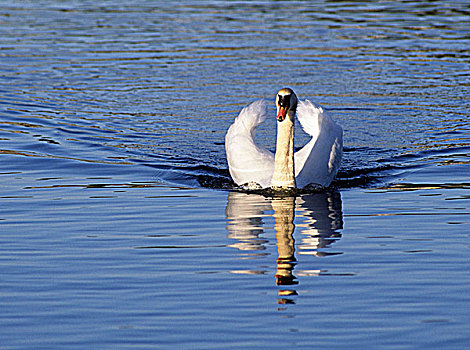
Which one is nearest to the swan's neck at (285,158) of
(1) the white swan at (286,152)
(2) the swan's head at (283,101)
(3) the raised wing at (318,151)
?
(1) the white swan at (286,152)

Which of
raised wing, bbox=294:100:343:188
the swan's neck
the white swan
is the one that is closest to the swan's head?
the white swan

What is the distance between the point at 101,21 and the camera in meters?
29.9

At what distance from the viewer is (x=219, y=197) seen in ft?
44.2

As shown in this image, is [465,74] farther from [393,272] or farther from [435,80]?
[393,272]

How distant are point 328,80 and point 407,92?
2.06 meters

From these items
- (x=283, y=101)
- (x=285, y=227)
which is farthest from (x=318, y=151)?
(x=285, y=227)

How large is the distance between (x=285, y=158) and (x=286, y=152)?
0.09 metres

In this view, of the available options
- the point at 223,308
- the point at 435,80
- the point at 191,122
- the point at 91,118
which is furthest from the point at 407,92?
the point at 223,308

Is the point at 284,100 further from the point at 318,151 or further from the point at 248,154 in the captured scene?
the point at 248,154

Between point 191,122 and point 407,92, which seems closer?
point 191,122

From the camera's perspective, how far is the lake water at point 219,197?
822cm

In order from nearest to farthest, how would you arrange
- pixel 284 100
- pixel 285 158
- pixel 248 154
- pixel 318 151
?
pixel 284 100 < pixel 285 158 < pixel 318 151 < pixel 248 154

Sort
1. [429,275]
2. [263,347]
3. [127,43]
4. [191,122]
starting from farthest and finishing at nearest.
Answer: [127,43]
[191,122]
[429,275]
[263,347]

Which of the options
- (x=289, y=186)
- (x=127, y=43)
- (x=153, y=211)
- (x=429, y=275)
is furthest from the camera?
(x=127, y=43)
